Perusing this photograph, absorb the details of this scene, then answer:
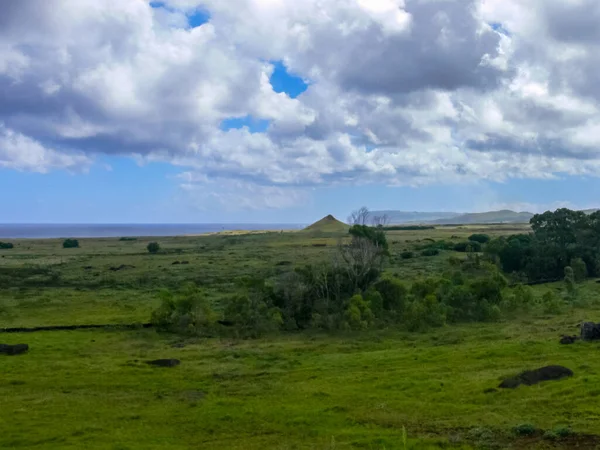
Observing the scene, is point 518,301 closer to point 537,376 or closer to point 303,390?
point 537,376

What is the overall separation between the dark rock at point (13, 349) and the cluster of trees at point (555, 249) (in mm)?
61364

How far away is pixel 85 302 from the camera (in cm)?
5997

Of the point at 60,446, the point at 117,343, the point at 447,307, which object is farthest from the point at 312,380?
the point at 447,307

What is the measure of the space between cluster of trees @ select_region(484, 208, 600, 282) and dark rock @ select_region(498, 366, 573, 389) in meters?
50.6

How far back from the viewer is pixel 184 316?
44969 mm

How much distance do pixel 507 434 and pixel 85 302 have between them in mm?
50253

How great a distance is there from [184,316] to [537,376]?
27.6m

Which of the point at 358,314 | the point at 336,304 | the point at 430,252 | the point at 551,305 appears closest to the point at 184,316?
the point at 336,304

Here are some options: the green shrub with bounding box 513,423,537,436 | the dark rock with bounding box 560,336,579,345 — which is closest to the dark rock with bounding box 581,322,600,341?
the dark rock with bounding box 560,336,579,345

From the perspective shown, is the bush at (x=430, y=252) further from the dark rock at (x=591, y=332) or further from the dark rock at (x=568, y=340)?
the dark rock at (x=591, y=332)

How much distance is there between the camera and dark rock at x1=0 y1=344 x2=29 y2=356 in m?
36.2

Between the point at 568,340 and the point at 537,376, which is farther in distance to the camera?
the point at 568,340

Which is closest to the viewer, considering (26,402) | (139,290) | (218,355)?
(26,402)

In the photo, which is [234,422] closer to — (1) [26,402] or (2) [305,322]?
(1) [26,402]
